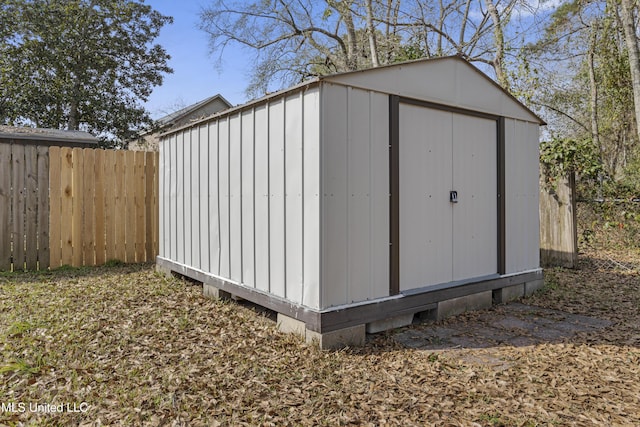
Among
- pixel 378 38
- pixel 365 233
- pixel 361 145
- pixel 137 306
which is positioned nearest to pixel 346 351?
pixel 365 233

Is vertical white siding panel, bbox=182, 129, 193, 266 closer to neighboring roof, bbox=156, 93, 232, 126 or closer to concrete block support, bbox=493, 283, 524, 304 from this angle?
concrete block support, bbox=493, 283, 524, 304

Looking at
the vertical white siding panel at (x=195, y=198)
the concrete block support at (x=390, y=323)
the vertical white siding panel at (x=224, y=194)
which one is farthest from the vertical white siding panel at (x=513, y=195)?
the vertical white siding panel at (x=195, y=198)

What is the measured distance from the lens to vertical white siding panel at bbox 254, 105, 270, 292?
394 centimetres

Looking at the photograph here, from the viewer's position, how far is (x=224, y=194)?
15.4ft

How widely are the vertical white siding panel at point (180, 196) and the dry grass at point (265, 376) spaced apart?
1419 mm

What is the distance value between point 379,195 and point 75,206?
5.21 m

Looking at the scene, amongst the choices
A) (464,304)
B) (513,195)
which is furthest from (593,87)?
(464,304)

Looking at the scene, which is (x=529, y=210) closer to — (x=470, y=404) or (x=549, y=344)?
(x=549, y=344)

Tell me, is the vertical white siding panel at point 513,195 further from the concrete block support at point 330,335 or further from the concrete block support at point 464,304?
the concrete block support at point 330,335

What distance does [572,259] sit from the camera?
22.3 ft

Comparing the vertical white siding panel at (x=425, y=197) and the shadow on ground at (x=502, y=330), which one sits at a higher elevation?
the vertical white siding panel at (x=425, y=197)

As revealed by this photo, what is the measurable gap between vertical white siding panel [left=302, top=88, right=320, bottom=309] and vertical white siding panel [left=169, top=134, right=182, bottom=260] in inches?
119

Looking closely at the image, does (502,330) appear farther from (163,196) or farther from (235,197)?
(163,196)

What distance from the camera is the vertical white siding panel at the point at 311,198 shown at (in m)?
3.32
